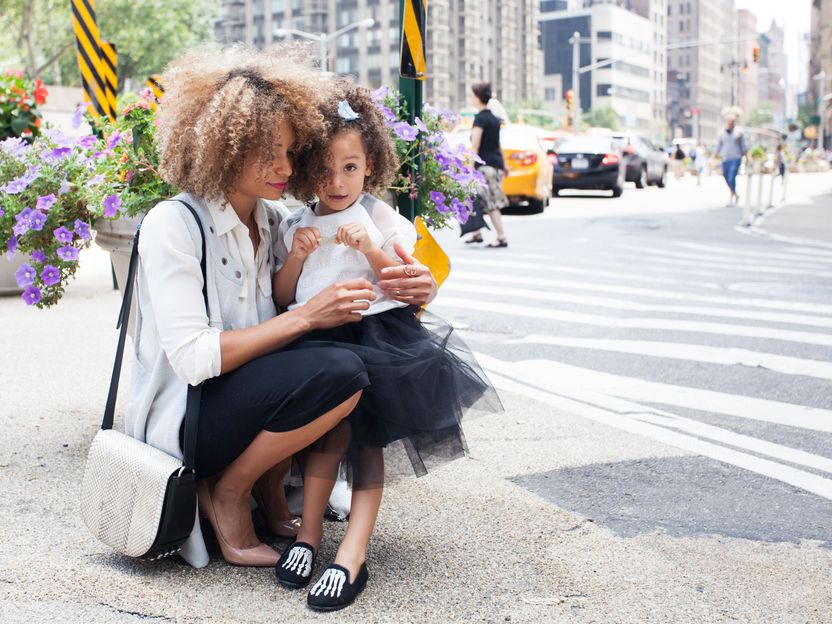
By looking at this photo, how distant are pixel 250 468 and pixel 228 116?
0.97 metres

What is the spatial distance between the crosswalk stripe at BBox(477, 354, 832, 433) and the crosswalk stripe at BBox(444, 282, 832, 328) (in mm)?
2466

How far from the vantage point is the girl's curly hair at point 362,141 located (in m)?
3.29

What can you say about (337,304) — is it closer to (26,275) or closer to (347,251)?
(347,251)

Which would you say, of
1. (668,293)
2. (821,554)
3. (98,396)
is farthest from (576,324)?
(821,554)

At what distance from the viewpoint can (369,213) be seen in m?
3.45

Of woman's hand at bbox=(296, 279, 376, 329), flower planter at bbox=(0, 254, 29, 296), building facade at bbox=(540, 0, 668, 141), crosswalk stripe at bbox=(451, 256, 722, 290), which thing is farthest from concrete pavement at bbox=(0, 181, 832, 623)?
building facade at bbox=(540, 0, 668, 141)

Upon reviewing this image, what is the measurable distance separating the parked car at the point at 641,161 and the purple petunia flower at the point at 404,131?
2474cm

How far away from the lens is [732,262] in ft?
41.0

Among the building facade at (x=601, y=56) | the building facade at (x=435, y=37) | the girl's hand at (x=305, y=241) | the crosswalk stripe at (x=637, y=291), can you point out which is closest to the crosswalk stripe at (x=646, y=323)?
the crosswalk stripe at (x=637, y=291)

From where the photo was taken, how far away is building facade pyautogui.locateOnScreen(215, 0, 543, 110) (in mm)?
118438

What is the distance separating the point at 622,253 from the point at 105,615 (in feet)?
36.0

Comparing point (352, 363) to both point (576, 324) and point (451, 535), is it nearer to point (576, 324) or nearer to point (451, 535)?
point (451, 535)

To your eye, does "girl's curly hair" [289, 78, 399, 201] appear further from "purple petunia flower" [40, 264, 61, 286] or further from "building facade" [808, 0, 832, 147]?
"building facade" [808, 0, 832, 147]

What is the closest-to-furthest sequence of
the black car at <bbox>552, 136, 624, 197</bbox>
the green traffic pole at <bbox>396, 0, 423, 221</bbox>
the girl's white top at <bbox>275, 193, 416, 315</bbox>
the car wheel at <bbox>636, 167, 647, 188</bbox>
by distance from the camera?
the girl's white top at <bbox>275, 193, 416, 315</bbox>, the green traffic pole at <bbox>396, 0, 423, 221</bbox>, the black car at <bbox>552, 136, 624, 197</bbox>, the car wheel at <bbox>636, 167, 647, 188</bbox>
